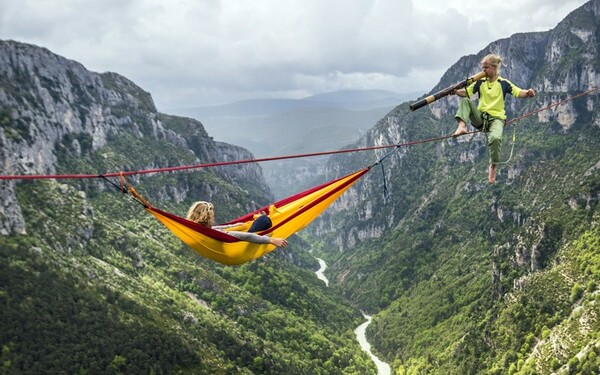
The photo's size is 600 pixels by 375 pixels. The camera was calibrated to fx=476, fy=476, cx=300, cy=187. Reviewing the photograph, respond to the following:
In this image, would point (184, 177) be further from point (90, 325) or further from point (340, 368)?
point (90, 325)

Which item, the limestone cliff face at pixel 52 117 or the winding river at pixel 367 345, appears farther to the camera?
the winding river at pixel 367 345

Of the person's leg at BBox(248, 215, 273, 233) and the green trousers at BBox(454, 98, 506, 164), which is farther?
the green trousers at BBox(454, 98, 506, 164)

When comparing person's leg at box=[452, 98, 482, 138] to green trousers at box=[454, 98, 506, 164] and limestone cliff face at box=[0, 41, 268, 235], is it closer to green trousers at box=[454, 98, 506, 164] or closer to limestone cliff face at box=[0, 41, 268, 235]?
green trousers at box=[454, 98, 506, 164]

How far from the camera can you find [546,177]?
152125mm

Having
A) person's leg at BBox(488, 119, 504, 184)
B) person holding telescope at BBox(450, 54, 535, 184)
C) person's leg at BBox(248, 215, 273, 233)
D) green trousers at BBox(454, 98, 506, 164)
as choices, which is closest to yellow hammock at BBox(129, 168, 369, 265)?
person's leg at BBox(248, 215, 273, 233)

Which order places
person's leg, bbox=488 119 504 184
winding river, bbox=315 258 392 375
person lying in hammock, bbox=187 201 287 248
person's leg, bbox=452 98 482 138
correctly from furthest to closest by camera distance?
winding river, bbox=315 258 392 375 < person's leg, bbox=488 119 504 184 < person's leg, bbox=452 98 482 138 < person lying in hammock, bbox=187 201 287 248

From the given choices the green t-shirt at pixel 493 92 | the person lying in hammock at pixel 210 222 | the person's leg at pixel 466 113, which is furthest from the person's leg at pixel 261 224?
the green t-shirt at pixel 493 92

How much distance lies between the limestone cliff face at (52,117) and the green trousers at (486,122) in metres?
82.7

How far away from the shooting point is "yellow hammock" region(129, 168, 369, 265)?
39.3 ft

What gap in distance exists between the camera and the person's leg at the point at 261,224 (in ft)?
44.0

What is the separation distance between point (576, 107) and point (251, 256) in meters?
196

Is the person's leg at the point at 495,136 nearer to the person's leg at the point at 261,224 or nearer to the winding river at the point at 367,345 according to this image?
the person's leg at the point at 261,224

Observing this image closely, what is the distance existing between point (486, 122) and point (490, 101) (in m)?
0.62

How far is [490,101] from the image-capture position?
14.1 m
